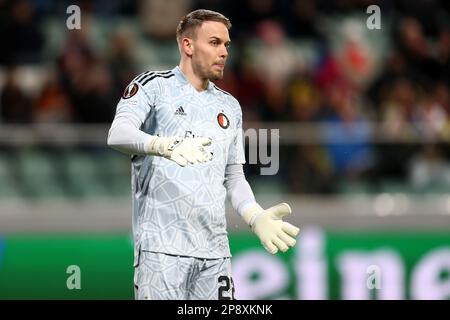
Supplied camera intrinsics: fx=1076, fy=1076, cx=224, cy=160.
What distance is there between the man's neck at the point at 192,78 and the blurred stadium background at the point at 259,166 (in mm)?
4148

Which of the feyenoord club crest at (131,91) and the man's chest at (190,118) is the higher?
the feyenoord club crest at (131,91)

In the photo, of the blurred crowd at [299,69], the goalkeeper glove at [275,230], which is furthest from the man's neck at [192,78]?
the blurred crowd at [299,69]

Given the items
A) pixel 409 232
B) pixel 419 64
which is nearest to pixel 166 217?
pixel 409 232

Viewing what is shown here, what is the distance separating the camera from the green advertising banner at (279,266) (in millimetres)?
9953

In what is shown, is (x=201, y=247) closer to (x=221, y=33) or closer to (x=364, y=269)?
(x=221, y=33)

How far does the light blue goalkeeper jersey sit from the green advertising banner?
3.93 metres

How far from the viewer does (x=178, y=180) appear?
19.1 feet

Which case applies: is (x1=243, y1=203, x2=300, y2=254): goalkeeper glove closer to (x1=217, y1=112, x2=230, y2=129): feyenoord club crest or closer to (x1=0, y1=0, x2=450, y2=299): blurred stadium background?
(x1=217, y1=112, x2=230, y2=129): feyenoord club crest

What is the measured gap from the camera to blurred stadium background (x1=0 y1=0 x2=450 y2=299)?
10.2m

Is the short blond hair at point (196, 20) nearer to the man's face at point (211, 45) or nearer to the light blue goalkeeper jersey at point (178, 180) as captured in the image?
the man's face at point (211, 45)

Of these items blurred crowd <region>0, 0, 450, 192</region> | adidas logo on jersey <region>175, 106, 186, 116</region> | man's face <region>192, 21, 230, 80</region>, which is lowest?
adidas logo on jersey <region>175, 106, 186, 116</region>

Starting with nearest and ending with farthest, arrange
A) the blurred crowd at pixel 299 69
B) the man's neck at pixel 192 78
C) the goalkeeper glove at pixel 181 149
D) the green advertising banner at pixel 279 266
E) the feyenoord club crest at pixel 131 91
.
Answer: the goalkeeper glove at pixel 181 149 < the feyenoord club crest at pixel 131 91 < the man's neck at pixel 192 78 < the green advertising banner at pixel 279 266 < the blurred crowd at pixel 299 69

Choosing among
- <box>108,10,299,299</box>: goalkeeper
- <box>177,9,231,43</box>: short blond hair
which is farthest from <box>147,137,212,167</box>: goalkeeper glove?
<box>177,9,231,43</box>: short blond hair

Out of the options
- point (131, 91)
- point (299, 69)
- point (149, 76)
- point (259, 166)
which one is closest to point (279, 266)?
point (259, 166)
